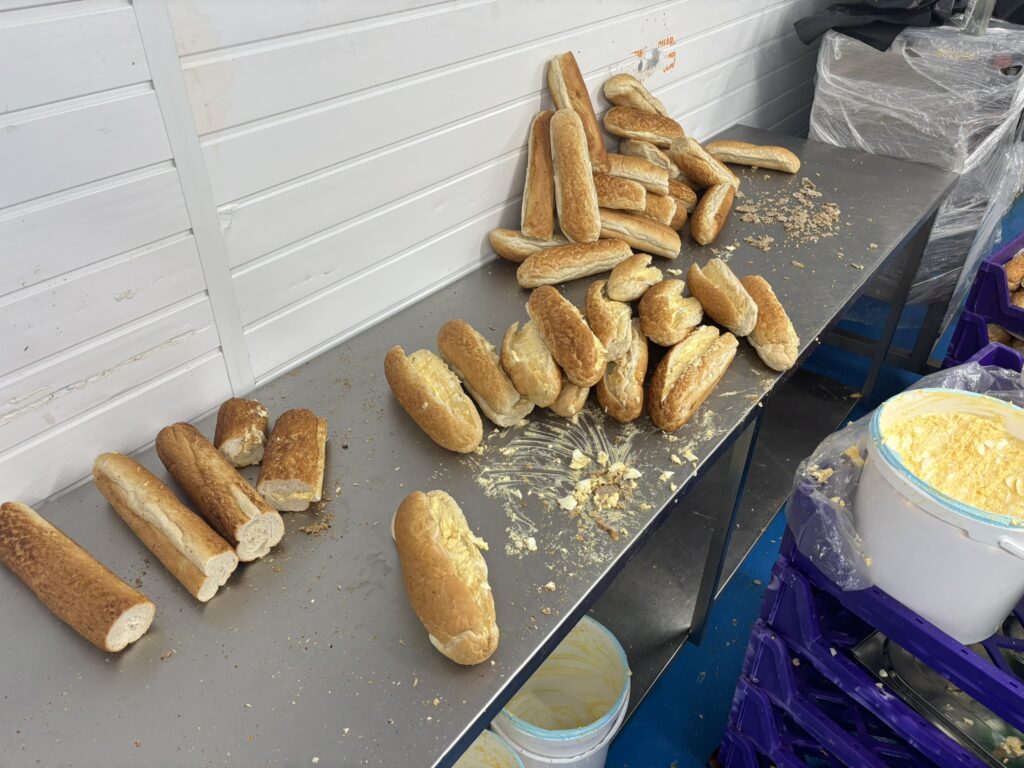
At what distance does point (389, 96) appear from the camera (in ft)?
4.40

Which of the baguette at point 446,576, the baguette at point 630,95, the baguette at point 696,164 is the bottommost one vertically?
the baguette at point 446,576

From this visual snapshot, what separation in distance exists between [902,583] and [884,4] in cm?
192

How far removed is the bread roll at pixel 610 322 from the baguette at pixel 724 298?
0.16 meters

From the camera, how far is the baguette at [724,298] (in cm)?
139

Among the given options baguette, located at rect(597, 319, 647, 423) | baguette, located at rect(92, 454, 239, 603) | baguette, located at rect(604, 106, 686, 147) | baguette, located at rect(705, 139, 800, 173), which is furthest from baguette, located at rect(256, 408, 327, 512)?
baguette, located at rect(705, 139, 800, 173)

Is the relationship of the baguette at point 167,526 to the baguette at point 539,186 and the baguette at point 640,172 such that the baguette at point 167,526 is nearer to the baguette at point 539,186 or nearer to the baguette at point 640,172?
the baguette at point 539,186

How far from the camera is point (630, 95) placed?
1880mm

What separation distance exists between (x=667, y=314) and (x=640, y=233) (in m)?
0.37

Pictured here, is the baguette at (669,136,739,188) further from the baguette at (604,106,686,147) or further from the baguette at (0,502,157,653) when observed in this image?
the baguette at (0,502,157,653)

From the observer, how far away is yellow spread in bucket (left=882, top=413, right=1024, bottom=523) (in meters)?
0.96

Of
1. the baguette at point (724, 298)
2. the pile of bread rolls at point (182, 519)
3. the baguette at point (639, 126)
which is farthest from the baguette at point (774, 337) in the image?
the pile of bread rolls at point (182, 519)

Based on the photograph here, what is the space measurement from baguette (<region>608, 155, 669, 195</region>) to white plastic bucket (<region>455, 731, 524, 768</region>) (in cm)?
127

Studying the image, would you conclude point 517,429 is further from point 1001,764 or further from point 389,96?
point 1001,764

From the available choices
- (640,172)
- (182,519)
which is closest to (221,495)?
(182,519)
